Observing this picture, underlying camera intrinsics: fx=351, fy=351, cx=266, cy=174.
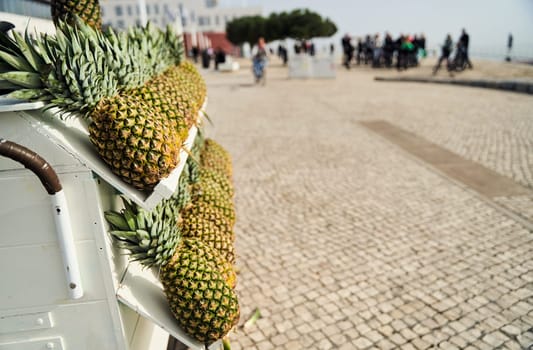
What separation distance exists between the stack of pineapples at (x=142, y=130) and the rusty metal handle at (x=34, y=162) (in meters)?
0.28

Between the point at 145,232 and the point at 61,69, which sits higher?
the point at 61,69

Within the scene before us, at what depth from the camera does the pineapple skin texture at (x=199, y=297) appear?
8.32ft

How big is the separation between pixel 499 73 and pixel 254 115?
16381 mm

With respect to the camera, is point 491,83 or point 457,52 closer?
point 491,83

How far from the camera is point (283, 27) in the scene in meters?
61.0

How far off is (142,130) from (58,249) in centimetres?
87

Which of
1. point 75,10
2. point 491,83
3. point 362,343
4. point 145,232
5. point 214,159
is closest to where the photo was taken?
point 145,232

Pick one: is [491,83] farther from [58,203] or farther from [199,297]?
[58,203]

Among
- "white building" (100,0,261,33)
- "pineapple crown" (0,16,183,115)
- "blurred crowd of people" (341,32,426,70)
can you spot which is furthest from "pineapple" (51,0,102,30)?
"white building" (100,0,261,33)

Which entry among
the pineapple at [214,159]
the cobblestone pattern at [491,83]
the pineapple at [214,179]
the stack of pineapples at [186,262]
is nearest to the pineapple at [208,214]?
the stack of pineapples at [186,262]

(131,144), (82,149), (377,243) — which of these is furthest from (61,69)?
(377,243)

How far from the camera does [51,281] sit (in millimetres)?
2146

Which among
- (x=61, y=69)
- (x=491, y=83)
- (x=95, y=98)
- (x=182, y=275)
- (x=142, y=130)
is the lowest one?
(x=182, y=275)

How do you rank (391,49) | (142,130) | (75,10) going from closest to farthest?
(142,130) → (75,10) → (391,49)
